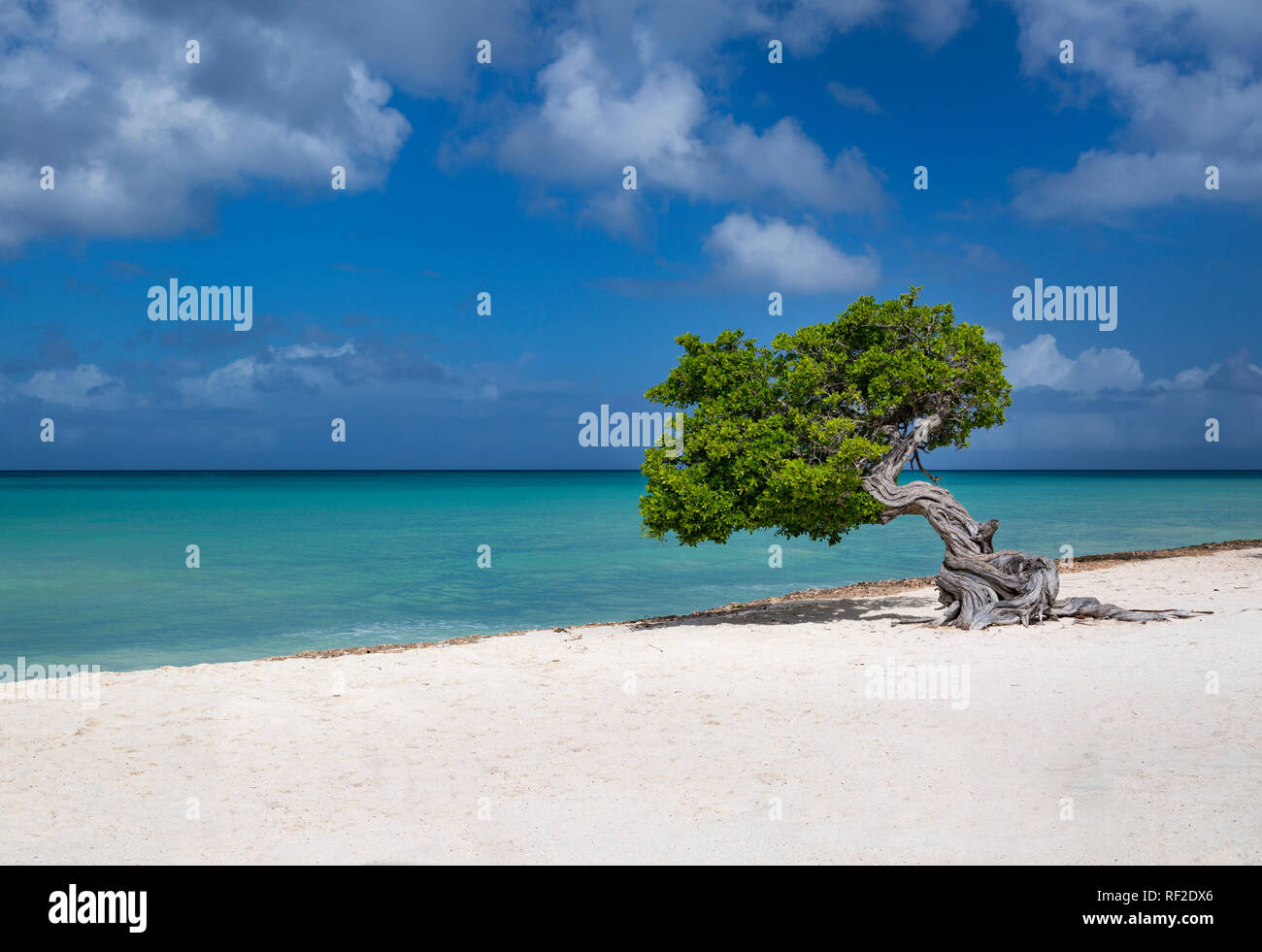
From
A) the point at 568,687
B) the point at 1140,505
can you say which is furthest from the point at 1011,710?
the point at 1140,505

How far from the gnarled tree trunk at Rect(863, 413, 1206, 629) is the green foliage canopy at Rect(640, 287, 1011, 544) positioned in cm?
36

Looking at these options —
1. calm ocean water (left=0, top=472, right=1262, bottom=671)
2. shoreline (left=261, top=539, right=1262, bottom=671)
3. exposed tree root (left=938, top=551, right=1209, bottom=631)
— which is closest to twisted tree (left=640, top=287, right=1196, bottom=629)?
exposed tree root (left=938, top=551, right=1209, bottom=631)

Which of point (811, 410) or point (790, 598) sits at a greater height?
point (811, 410)

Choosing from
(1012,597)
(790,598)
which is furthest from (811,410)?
(790,598)

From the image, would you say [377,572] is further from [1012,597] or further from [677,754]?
[677,754]

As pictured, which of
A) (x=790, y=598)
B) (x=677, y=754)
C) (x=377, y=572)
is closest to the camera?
(x=677, y=754)

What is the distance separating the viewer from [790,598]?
21250 mm

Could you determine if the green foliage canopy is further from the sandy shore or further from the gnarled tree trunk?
the sandy shore

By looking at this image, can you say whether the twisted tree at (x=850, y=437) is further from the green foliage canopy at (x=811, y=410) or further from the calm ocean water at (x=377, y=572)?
the calm ocean water at (x=377, y=572)

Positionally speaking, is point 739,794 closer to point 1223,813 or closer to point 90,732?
point 1223,813

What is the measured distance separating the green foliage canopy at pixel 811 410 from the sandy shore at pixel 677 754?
2218 millimetres

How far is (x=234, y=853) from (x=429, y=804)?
163 cm

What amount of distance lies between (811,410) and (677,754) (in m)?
7.97

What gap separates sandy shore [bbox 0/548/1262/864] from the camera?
6664 millimetres
